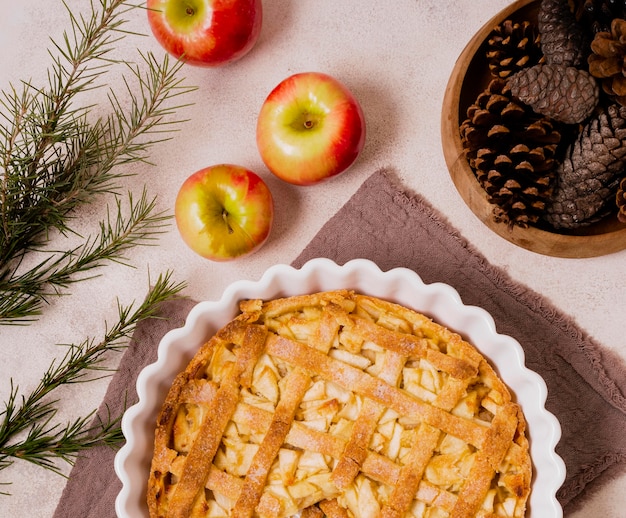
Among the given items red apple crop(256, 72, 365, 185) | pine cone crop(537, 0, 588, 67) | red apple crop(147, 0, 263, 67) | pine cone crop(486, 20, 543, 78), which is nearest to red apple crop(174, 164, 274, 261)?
red apple crop(256, 72, 365, 185)

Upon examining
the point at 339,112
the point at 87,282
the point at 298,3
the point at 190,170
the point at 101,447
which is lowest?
the point at 101,447

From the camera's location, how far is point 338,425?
1365 millimetres

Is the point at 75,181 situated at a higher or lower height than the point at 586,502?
higher

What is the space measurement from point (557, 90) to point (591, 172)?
18 centimetres

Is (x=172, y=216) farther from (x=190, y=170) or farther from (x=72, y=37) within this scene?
(x=72, y=37)

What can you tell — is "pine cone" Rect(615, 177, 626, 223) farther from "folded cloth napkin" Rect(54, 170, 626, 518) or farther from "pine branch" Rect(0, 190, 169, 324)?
"pine branch" Rect(0, 190, 169, 324)

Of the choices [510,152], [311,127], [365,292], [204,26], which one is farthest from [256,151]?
[510,152]

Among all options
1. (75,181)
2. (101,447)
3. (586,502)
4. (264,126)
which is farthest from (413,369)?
(75,181)

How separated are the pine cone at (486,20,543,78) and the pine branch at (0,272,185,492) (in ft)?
2.86

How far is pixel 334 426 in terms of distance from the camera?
1.37 meters

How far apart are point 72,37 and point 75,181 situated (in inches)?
16.0

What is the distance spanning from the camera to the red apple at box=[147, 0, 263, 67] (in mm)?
1486

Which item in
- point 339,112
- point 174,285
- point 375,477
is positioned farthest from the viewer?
point 174,285

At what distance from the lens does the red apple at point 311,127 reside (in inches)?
57.8
